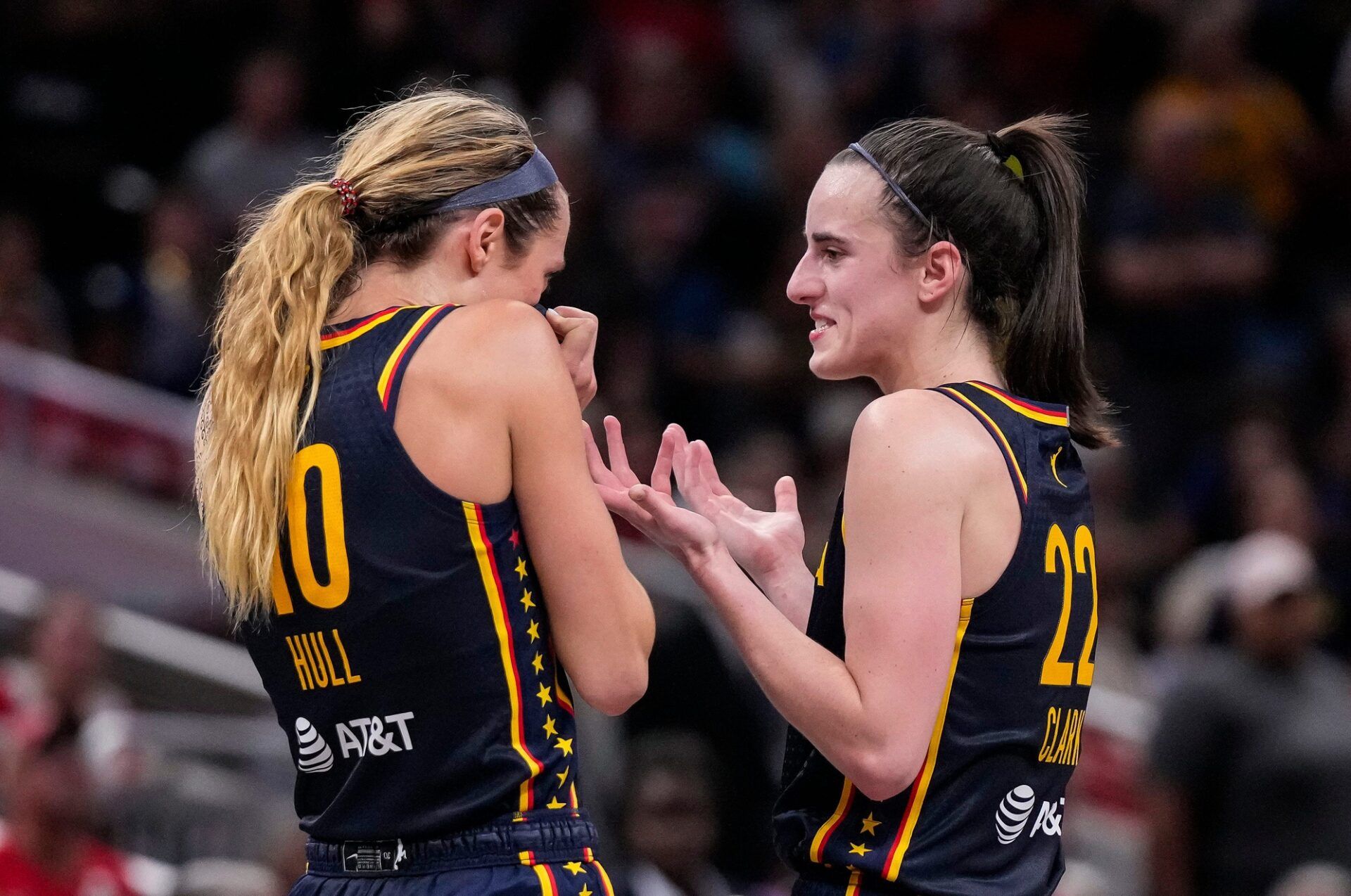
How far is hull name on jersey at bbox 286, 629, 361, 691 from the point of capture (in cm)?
276

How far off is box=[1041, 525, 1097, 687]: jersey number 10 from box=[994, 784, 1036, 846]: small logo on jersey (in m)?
0.17

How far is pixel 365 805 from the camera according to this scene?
109 inches

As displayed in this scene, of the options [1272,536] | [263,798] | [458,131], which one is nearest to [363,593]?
[458,131]

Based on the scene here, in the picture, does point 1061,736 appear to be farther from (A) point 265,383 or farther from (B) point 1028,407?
(A) point 265,383

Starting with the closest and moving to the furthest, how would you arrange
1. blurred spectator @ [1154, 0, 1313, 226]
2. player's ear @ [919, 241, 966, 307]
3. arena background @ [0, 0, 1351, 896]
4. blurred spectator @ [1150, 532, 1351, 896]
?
player's ear @ [919, 241, 966, 307], blurred spectator @ [1150, 532, 1351, 896], arena background @ [0, 0, 1351, 896], blurred spectator @ [1154, 0, 1313, 226]

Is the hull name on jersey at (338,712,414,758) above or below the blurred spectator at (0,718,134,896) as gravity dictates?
above

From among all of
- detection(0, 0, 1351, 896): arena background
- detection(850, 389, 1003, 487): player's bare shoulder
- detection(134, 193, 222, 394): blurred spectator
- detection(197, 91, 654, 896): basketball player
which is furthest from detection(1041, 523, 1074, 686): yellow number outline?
detection(134, 193, 222, 394): blurred spectator

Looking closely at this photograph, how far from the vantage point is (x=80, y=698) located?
639 cm

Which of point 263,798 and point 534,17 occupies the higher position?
point 534,17

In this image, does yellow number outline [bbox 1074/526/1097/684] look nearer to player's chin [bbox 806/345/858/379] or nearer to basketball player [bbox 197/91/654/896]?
player's chin [bbox 806/345/858/379]

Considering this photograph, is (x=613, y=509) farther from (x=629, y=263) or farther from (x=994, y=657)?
(x=629, y=263)

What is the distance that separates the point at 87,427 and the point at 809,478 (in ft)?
11.0

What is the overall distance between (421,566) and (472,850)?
42 cm

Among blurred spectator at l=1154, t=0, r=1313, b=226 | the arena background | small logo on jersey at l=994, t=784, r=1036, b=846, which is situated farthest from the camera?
blurred spectator at l=1154, t=0, r=1313, b=226
